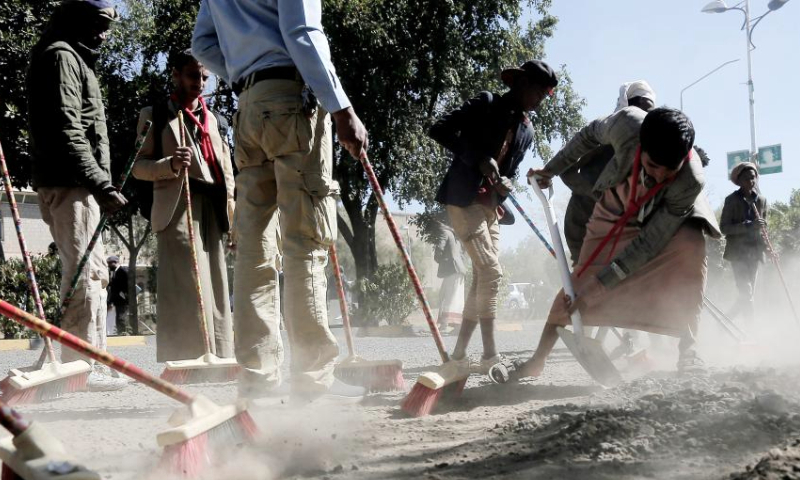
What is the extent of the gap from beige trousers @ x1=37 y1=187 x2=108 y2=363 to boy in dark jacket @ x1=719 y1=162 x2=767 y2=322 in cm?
792

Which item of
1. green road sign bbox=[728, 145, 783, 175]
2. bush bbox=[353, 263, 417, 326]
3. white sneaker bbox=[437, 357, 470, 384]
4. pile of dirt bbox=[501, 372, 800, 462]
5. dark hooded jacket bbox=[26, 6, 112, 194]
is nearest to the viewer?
pile of dirt bbox=[501, 372, 800, 462]

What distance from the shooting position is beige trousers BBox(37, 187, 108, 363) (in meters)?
4.40

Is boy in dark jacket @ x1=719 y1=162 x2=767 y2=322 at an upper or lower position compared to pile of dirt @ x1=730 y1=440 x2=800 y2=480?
upper

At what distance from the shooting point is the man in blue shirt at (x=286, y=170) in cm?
333

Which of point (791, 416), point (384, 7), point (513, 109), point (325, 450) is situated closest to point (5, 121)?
point (384, 7)

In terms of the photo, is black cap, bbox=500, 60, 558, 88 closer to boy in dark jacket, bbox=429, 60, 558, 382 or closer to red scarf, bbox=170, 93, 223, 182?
boy in dark jacket, bbox=429, 60, 558, 382

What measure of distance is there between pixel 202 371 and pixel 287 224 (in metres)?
1.29

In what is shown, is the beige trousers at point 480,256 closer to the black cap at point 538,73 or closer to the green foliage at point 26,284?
the black cap at point 538,73

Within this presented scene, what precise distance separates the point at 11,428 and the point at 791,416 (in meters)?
2.64

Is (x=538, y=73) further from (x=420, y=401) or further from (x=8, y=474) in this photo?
(x=8, y=474)

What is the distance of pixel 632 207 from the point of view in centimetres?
448

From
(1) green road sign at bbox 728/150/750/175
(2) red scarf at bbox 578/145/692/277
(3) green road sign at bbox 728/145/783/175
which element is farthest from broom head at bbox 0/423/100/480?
(1) green road sign at bbox 728/150/750/175

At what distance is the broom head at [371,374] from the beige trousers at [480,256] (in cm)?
90

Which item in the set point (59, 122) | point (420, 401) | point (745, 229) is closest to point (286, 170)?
point (420, 401)
